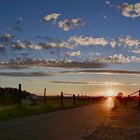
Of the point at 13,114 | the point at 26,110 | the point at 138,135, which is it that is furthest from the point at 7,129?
the point at 26,110

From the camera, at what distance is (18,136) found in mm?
16031

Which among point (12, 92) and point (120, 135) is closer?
point (120, 135)

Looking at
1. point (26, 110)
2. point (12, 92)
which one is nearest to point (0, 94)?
point (12, 92)

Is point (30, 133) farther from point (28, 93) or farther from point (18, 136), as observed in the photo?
point (28, 93)

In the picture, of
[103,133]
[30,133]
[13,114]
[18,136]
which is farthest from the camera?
[13,114]

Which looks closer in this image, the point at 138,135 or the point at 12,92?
the point at 138,135

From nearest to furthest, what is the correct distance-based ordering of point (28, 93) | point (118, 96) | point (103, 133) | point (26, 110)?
point (103, 133), point (26, 110), point (28, 93), point (118, 96)

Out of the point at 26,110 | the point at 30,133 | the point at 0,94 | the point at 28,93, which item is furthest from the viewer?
the point at 28,93

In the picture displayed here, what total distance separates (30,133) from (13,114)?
11.7 meters

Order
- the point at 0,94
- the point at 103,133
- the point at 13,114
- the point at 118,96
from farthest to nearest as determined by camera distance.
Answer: the point at 118,96 < the point at 0,94 < the point at 13,114 < the point at 103,133

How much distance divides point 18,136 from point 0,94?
39.0m

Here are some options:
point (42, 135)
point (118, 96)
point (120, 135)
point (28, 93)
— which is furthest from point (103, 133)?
point (118, 96)

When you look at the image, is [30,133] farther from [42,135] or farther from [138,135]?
[138,135]

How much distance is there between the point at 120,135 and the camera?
59.0ft
